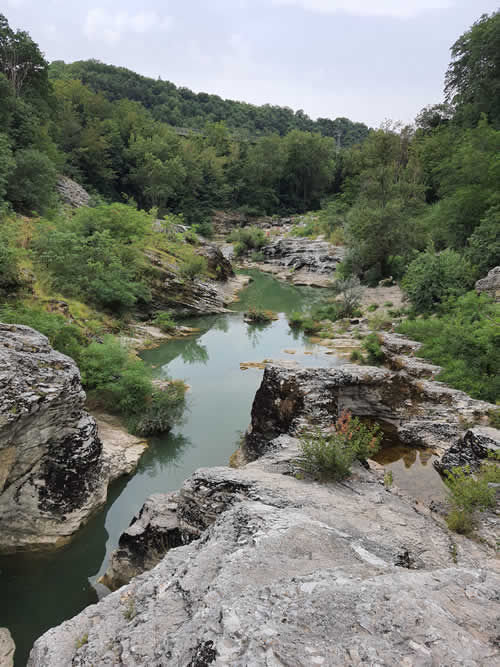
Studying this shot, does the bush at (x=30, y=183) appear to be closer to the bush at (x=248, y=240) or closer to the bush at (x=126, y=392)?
the bush at (x=126, y=392)

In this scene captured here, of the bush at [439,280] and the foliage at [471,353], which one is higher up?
the bush at [439,280]

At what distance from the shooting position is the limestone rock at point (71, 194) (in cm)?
2672

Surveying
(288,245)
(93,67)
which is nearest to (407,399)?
(288,245)

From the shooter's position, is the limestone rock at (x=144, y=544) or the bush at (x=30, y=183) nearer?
the limestone rock at (x=144, y=544)

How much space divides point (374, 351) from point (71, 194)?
87.8ft

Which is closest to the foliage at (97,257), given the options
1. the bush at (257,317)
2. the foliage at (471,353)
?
the bush at (257,317)

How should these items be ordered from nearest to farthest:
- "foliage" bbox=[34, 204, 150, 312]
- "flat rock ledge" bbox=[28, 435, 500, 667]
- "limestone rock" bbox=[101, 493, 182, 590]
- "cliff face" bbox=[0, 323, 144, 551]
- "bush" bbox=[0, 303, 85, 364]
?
"flat rock ledge" bbox=[28, 435, 500, 667]
"limestone rock" bbox=[101, 493, 182, 590]
"cliff face" bbox=[0, 323, 144, 551]
"bush" bbox=[0, 303, 85, 364]
"foliage" bbox=[34, 204, 150, 312]

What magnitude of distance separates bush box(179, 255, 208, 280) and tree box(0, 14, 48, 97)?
18.3 meters

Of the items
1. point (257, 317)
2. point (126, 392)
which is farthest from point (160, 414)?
point (257, 317)

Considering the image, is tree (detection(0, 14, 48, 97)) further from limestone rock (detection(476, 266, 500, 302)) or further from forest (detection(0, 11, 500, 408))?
limestone rock (detection(476, 266, 500, 302))

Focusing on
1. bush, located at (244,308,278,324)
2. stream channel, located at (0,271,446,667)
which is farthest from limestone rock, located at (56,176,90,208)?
bush, located at (244,308,278,324)

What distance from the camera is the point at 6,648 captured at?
4.19 meters

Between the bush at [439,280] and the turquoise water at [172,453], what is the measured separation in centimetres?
493

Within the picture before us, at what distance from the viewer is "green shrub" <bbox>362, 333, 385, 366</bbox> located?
1158 cm
